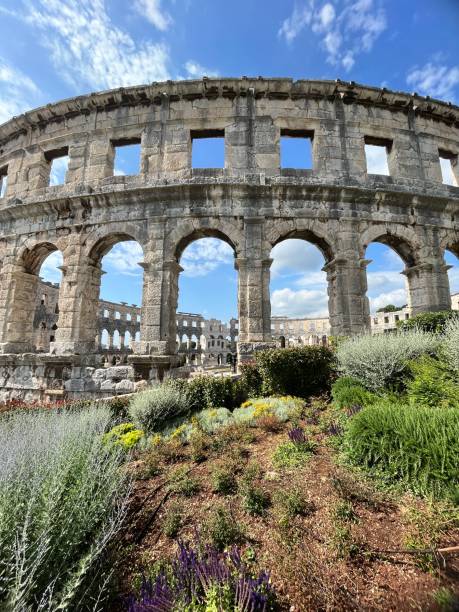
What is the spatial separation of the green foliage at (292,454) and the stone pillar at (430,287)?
8.52 metres

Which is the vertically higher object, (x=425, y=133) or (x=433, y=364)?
(x=425, y=133)

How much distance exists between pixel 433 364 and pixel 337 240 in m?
5.84

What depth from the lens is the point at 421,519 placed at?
2.21 m

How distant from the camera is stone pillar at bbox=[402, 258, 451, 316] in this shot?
9609 mm

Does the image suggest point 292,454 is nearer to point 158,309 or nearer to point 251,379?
point 251,379

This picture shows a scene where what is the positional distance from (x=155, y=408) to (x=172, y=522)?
3.29 m

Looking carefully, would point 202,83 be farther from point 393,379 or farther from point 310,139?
point 393,379

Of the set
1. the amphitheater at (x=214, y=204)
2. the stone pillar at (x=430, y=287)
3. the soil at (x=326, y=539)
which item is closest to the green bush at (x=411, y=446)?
the soil at (x=326, y=539)

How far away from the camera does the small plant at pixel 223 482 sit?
2967 millimetres

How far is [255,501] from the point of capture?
8.71 ft

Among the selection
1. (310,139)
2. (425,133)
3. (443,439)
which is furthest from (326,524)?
(425,133)

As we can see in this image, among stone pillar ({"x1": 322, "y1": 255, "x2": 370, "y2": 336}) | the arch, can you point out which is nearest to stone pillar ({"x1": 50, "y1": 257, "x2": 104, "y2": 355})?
stone pillar ({"x1": 322, "y1": 255, "x2": 370, "y2": 336})

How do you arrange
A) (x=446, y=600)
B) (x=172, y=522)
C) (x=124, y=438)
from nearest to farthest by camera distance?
(x=446, y=600)
(x=172, y=522)
(x=124, y=438)

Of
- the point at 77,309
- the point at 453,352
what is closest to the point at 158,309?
the point at 77,309
